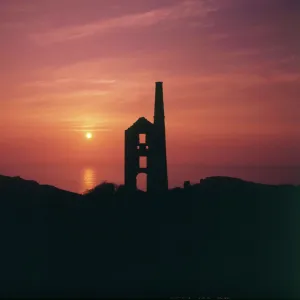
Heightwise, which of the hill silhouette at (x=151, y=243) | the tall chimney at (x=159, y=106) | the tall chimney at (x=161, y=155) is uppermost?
the tall chimney at (x=159, y=106)

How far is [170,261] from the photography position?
103 ft

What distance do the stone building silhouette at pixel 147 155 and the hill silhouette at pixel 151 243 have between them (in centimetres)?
174

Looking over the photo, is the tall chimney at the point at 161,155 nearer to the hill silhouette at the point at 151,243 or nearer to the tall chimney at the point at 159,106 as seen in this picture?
Answer: the tall chimney at the point at 159,106

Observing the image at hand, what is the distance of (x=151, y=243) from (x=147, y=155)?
34.8ft

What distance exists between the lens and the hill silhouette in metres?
28.5

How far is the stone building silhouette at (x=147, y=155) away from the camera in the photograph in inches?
1647

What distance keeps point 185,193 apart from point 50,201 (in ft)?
34.3

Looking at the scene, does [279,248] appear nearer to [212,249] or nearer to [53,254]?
[212,249]

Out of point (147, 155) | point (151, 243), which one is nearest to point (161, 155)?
point (147, 155)

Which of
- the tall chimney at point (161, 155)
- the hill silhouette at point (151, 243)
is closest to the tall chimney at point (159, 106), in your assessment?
the tall chimney at point (161, 155)

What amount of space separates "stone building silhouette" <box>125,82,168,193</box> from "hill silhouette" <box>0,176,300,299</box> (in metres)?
1.74

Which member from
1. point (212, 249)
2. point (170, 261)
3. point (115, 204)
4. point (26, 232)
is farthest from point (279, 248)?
point (26, 232)

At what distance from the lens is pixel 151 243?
3303 centimetres

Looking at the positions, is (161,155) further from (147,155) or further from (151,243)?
(151,243)
